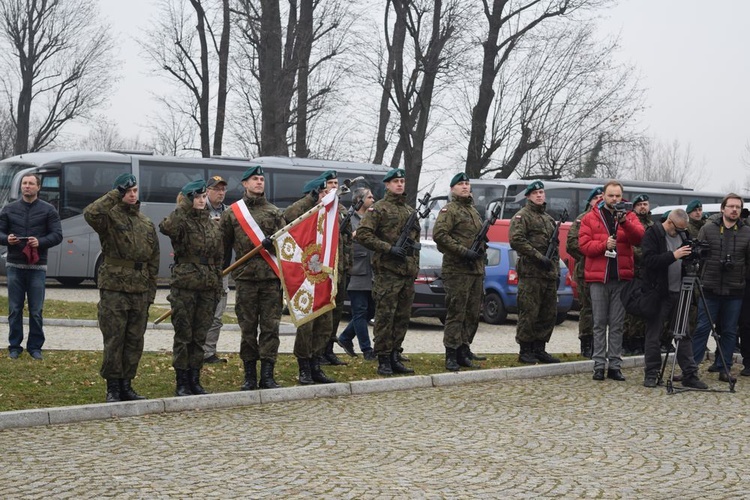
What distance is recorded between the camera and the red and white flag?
10.6m

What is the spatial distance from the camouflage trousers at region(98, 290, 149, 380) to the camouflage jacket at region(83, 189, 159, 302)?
0.09 meters

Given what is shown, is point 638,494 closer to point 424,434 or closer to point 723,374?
point 424,434

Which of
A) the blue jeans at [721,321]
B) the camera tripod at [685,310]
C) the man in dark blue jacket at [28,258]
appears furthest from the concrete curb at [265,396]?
the man in dark blue jacket at [28,258]

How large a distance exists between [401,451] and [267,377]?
291cm

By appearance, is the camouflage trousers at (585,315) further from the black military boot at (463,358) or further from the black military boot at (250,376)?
the black military boot at (250,376)

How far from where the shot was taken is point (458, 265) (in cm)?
1209

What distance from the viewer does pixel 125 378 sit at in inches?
371

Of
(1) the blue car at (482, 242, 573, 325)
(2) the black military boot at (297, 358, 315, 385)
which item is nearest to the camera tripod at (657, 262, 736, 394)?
(2) the black military boot at (297, 358, 315, 385)

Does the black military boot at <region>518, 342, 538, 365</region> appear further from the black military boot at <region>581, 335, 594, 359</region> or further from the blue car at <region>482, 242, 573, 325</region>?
the blue car at <region>482, 242, 573, 325</region>

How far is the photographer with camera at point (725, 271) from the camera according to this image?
1224 cm

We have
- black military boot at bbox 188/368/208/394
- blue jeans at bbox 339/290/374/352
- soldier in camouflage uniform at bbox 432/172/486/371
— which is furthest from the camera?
blue jeans at bbox 339/290/374/352

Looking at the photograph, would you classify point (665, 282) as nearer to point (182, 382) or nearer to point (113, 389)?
point (182, 382)

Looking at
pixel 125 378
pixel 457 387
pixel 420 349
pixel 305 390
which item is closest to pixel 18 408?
pixel 125 378

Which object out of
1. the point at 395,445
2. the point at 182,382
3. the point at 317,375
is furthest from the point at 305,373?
the point at 395,445
